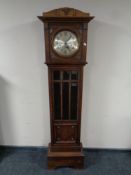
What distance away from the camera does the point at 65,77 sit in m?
1.99

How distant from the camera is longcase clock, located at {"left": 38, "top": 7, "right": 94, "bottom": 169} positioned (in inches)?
70.2

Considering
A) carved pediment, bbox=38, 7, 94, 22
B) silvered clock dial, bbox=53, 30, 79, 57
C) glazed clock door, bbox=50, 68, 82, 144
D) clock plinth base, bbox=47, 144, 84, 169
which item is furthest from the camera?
clock plinth base, bbox=47, 144, 84, 169

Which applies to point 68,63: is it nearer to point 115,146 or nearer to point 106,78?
point 106,78

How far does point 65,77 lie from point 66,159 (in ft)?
3.30

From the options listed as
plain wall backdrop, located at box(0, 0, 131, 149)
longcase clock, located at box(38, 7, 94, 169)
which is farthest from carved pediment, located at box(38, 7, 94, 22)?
plain wall backdrop, located at box(0, 0, 131, 149)

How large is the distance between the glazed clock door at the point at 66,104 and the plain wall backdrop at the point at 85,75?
0.28 m

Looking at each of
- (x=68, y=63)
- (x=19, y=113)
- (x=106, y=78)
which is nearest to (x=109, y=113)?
(x=106, y=78)

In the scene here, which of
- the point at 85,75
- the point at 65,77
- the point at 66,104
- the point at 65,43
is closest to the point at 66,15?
the point at 65,43

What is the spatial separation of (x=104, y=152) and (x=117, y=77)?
1087 millimetres

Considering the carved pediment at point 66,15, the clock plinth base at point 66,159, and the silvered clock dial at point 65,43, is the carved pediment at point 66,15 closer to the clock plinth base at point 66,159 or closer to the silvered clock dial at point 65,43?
the silvered clock dial at point 65,43

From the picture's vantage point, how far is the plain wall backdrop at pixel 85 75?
204cm

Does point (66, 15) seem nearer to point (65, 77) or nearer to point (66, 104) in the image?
point (65, 77)

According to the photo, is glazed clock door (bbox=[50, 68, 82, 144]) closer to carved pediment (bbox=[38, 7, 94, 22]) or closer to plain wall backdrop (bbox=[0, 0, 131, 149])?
plain wall backdrop (bbox=[0, 0, 131, 149])

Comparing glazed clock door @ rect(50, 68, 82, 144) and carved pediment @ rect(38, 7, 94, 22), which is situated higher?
carved pediment @ rect(38, 7, 94, 22)
